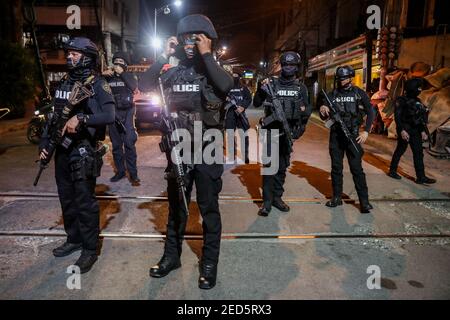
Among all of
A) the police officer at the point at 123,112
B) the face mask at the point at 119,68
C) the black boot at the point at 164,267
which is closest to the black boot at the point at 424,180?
the police officer at the point at 123,112

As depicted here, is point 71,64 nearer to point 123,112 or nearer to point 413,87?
point 123,112

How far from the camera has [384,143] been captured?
11406 mm

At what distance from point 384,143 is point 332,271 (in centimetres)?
876

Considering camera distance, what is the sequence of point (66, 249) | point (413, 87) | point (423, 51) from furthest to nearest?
1. point (423, 51)
2. point (413, 87)
3. point (66, 249)

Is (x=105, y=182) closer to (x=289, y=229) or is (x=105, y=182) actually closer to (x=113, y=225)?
(x=113, y=225)

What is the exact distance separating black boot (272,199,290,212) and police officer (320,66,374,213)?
2.32 feet

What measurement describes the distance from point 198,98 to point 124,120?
12.9ft

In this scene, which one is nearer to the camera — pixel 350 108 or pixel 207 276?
pixel 207 276

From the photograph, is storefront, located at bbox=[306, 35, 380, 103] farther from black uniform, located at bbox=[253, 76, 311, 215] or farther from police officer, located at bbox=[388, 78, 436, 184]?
black uniform, located at bbox=[253, 76, 311, 215]

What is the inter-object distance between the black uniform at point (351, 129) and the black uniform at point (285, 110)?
0.54 m

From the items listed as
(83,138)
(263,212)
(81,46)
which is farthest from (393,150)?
(81,46)

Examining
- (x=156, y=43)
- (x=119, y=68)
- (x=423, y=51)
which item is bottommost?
(x=119, y=68)

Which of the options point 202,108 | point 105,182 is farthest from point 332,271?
point 105,182

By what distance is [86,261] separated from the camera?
3.61 m
